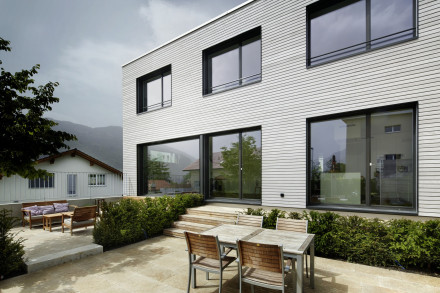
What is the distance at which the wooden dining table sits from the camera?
9.86ft

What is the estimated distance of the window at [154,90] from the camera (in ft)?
36.3

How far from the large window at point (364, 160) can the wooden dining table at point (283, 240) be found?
3250 millimetres

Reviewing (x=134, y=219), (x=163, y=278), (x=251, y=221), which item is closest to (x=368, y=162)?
(x=251, y=221)

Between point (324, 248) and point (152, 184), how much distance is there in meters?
8.39

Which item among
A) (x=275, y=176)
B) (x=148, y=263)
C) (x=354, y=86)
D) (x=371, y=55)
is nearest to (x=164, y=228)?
(x=148, y=263)

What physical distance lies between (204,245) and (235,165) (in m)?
5.50

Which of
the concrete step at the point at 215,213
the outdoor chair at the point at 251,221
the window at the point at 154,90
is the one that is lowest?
the concrete step at the point at 215,213

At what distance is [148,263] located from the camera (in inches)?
195

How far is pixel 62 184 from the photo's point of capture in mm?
14992

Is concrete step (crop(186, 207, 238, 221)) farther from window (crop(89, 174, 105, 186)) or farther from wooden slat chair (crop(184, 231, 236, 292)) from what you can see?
window (crop(89, 174, 105, 186))

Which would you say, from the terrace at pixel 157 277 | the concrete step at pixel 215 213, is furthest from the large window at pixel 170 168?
the terrace at pixel 157 277

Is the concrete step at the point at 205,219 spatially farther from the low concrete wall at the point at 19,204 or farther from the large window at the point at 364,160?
the low concrete wall at the point at 19,204

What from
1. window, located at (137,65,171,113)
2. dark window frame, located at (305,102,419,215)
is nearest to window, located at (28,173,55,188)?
window, located at (137,65,171,113)

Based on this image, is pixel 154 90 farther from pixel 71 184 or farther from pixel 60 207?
pixel 71 184
